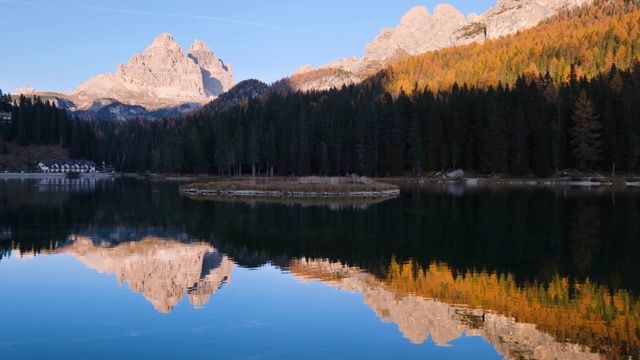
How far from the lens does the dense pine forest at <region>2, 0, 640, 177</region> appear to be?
111 m

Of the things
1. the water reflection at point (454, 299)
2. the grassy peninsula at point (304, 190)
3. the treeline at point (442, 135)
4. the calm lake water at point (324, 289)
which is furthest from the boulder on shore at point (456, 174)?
the water reflection at point (454, 299)

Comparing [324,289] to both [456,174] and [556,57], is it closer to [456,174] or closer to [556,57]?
[456,174]

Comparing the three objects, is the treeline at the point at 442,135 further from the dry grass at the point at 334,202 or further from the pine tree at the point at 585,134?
the dry grass at the point at 334,202

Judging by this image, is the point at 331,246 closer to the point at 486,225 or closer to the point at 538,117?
the point at 486,225

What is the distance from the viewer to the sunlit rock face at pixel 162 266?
877 inches

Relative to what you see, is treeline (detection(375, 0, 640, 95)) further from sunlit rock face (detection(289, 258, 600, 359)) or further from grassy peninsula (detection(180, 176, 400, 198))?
sunlit rock face (detection(289, 258, 600, 359))

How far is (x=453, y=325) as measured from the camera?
17.6 meters

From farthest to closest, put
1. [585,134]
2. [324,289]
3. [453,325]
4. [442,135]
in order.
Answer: [442,135], [585,134], [324,289], [453,325]

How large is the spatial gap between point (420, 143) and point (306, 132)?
35260mm

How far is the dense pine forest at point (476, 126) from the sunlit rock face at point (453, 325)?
325ft

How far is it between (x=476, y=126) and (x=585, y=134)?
2442 cm

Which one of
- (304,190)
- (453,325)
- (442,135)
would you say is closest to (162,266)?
(453,325)

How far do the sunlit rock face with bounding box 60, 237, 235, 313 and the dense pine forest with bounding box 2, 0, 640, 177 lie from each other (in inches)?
3734

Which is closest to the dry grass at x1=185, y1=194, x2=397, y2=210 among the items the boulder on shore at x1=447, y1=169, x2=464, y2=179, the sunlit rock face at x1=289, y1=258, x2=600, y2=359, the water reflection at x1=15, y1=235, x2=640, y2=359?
the water reflection at x1=15, y1=235, x2=640, y2=359
